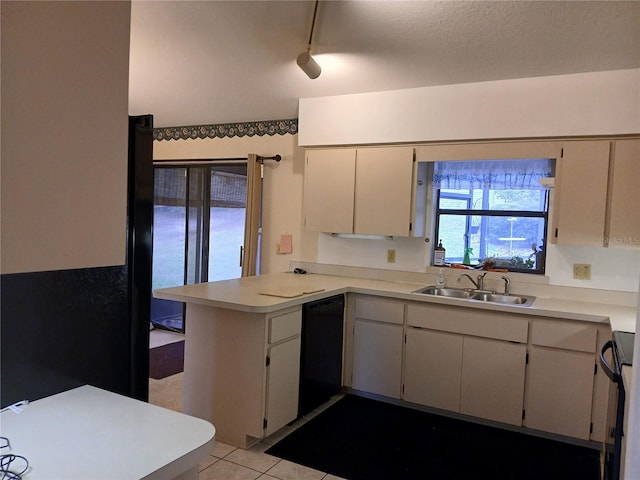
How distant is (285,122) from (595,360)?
3.11 metres

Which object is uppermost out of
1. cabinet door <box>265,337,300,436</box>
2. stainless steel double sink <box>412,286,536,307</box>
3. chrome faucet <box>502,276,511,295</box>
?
chrome faucet <box>502,276,511,295</box>

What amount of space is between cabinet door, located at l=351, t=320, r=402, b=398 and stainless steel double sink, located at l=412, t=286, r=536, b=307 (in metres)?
0.39

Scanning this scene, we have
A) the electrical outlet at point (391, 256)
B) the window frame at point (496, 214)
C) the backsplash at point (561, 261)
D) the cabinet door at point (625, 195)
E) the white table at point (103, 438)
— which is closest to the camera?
the white table at point (103, 438)

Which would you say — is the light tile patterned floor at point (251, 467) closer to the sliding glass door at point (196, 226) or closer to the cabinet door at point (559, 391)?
the cabinet door at point (559, 391)

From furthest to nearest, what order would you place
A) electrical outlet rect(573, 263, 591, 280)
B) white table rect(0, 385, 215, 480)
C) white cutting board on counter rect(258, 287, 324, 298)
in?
electrical outlet rect(573, 263, 591, 280)
white cutting board on counter rect(258, 287, 324, 298)
white table rect(0, 385, 215, 480)

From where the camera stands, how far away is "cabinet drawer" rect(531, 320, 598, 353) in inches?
110

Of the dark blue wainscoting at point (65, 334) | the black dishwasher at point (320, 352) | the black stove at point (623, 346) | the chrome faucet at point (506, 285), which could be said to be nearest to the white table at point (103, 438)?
the dark blue wainscoting at point (65, 334)

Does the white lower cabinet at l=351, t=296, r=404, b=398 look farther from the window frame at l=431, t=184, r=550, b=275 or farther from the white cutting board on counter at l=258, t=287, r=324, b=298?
the window frame at l=431, t=184, r=550, b=275

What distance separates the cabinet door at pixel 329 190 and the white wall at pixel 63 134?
3.05 meters

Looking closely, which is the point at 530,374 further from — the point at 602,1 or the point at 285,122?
the point at 285,122

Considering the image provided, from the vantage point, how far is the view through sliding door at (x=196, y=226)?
193 inches

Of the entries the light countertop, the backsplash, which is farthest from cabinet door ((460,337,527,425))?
the backsplash

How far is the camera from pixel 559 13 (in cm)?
222

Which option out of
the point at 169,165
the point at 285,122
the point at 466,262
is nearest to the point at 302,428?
the point at 466,262
